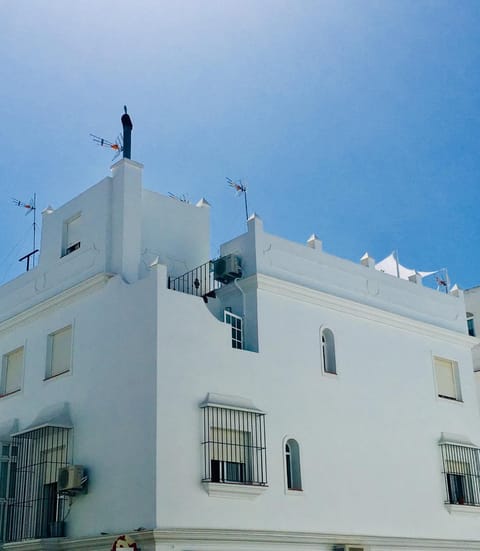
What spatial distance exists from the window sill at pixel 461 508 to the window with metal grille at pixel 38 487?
32.7 feet

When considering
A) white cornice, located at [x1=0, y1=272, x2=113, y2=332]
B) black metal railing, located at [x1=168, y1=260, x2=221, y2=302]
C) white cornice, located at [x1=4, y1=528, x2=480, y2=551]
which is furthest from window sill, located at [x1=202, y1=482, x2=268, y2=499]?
white cornice, located at [x1=0, y1=272, x2=113, y2=332]

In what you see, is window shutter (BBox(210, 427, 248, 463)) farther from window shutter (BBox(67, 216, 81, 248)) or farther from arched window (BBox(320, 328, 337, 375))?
window shutter (BBox(67, 216, 81, 248))

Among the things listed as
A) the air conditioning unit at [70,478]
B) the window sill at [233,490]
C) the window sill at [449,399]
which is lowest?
the window sill at [233,490]

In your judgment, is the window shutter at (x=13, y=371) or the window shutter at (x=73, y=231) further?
the window shutter at (x=13, y=371)

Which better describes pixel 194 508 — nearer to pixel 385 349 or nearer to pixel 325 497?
pixel 325 497

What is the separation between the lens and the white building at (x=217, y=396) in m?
18.3

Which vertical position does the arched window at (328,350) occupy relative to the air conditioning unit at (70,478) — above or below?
above

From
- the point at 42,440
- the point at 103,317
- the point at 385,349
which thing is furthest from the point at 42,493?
the point at 385,349

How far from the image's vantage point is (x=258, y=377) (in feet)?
65.9

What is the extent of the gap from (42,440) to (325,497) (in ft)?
21.6

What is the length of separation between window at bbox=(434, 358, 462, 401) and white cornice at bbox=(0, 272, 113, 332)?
1011cm

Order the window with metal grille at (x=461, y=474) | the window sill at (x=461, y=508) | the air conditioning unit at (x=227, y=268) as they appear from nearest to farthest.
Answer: the air conditioning unit at (x=227, y=268) → the window sill at (x=461, y=508) → the window with metal grille at (x=461, y=474)

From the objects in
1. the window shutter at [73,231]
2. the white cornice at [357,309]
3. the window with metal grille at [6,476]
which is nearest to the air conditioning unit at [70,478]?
the window with metal grille at [6,476]

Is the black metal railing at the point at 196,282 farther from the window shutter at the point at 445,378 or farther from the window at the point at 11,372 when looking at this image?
the window shutter at the point at 445,378
